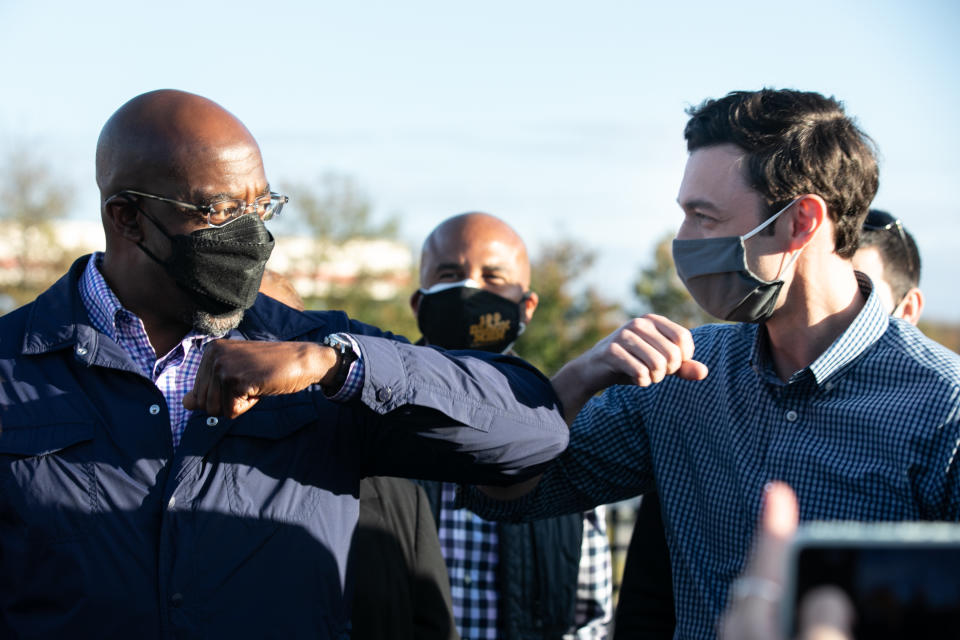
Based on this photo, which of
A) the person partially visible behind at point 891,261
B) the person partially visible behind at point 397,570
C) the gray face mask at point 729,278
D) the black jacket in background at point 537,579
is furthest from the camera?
the person partially visible behind at point 891,261

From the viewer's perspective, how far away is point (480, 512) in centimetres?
295

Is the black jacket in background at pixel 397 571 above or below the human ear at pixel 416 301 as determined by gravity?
below

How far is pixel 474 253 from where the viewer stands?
4504mm

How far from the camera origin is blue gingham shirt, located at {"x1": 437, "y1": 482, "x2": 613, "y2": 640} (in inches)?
152

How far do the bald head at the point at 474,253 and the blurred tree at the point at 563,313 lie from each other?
17306 mm

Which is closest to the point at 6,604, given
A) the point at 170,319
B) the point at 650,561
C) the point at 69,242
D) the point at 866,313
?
the point at 170,319

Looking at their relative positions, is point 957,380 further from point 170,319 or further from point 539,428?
point 170,319

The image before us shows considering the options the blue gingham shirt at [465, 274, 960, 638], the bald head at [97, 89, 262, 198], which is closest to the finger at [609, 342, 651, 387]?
the blue gingham shirt at [465, 274, 960, 638]

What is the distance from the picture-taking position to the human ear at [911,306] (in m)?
4.41

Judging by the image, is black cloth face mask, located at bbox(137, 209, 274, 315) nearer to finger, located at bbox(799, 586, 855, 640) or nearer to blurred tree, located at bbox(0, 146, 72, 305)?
finger, located at bbox(799, 586, 855, 640)

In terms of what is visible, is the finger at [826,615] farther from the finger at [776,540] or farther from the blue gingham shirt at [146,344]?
the blue gingham shirt at [146,344]

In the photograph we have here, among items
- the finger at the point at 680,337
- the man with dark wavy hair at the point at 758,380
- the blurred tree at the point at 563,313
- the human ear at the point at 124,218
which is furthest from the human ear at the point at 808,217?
the blurred tree at the point at 563,313

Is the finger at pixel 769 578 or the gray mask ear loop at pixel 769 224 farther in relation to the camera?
the gray mask ear loop at pixel 769 224

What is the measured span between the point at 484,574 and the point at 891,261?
7.88 feet
